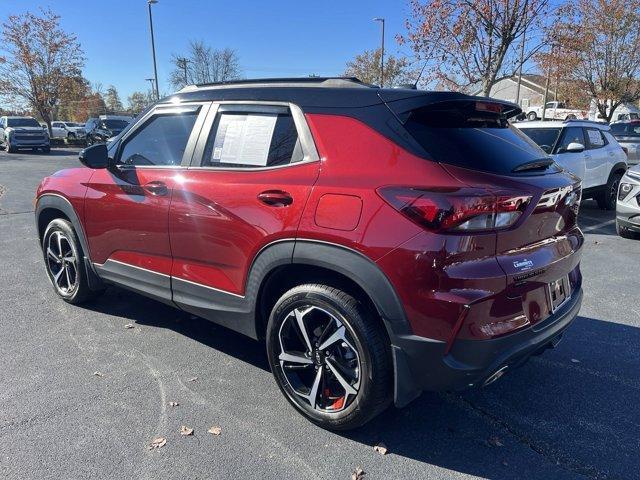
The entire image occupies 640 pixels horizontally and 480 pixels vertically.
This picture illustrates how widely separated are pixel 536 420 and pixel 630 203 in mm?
5303

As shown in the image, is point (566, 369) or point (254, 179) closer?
point (254, 179)

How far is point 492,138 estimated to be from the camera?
2.63 meters

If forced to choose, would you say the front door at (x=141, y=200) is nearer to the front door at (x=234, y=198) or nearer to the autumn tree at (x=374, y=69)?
the front door at (x=234, y=198)

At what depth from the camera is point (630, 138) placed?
14531mm

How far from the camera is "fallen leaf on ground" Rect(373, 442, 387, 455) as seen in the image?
2.55 meters

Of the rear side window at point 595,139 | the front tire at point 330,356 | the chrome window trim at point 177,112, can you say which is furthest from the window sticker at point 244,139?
the rear side window at point 595,139

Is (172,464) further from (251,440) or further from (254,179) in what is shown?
(254,179)

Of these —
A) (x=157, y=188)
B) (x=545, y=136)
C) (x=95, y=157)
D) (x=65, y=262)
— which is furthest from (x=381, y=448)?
(x=545, y=136)

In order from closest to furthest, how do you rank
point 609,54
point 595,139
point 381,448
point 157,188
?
point 381,448 < point 157,188 < point 595,139 < point 609,54

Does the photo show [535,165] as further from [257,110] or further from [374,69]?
[374,69]

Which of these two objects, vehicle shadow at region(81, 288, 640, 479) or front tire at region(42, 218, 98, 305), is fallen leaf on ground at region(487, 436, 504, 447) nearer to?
vehicle shadow at region(81, 288, 640, 479)

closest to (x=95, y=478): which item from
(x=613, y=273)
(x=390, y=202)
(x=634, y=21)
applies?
(x=390, y=202)

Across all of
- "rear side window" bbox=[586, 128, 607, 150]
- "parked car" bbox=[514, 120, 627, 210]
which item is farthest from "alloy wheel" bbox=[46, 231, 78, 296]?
"rear side window" bbox=[586, 128, 607, 150]

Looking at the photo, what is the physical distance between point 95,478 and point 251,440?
772 mm
